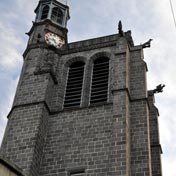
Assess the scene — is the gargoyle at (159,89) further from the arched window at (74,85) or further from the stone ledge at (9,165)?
the stone ledge at (9,165)

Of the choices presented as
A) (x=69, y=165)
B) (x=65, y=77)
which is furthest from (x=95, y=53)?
(x=69, y=165)

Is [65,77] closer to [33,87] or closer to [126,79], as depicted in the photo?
[33,87]

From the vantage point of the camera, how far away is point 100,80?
2309 cm

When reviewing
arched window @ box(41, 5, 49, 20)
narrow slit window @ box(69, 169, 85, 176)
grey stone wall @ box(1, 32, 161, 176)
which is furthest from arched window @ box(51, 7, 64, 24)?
narrow slit window @ box(69, 169, 85, 176)

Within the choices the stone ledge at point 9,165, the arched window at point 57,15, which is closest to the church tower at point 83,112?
the arched window at point 57,15

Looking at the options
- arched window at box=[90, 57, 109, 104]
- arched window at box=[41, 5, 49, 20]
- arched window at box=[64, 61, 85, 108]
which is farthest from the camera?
arched window at box=[41, 5, 49, 20]

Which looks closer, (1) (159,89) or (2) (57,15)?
(1) (159,89)

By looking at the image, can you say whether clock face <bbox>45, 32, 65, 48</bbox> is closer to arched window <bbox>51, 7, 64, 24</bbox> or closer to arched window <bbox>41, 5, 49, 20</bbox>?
arched window <bbox>51, 7, 64, 24</bbox>

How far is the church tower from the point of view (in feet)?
59.9

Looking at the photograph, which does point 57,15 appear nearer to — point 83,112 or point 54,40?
point 54,40

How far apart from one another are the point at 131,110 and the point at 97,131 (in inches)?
73.7

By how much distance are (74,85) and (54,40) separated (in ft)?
15.1

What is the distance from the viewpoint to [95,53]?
24.9m

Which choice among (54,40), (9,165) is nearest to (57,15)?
(54,40)
